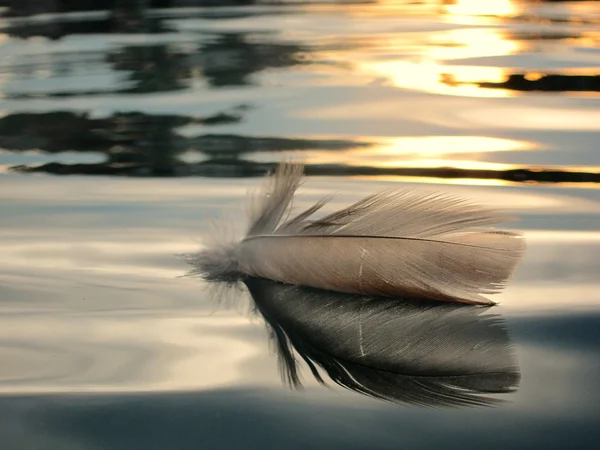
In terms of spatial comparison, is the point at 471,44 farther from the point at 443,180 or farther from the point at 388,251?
the point at 388,251

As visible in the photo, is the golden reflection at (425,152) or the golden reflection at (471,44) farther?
the golden reflection at (471,44)

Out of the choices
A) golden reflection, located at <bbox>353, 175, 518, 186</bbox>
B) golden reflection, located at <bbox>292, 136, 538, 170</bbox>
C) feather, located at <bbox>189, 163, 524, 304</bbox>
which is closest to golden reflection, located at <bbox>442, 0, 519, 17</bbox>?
golden reflection, located at <bbox>292, 136, 538, 170</bbox>

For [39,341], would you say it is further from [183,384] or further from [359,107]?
[359,107]

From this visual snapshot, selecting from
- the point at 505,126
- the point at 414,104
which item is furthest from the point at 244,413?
the point at 414,104

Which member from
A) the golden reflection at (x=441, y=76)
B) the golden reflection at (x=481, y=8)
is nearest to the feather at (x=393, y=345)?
the golden reflection at (x=441, y=76)

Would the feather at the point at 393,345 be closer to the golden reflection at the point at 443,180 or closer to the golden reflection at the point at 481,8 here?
the golden reflection at the point at 443,180

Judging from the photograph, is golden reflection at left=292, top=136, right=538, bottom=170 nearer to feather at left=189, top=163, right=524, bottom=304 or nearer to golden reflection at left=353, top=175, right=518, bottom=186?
golden reflection at left=353, top=175, right=518, bottom=186
